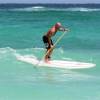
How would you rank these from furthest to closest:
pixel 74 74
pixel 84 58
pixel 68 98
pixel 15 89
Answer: pixel 84 58, pixel 74 74, pixel 15 89, pixel 68 98

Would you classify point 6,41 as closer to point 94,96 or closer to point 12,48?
point 12,48

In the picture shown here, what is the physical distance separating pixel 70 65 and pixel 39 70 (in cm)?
89

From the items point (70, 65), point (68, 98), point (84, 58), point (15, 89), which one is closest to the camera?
point (68, 98)

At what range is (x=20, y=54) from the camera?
16891 mm

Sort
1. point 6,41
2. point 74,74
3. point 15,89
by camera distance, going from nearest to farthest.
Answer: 1. point 15,89
2. point 74,74
3. point 6,41

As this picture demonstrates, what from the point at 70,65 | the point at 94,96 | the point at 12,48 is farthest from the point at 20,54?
the point at 94,96

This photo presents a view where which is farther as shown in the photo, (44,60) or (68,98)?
(44,60)

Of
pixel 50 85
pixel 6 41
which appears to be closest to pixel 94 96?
pixel 50 85

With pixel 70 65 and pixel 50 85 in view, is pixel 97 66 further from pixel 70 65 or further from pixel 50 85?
pixel 50 85

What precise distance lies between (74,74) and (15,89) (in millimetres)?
2192

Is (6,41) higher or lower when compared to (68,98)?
lower

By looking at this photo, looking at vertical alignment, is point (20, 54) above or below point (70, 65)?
below

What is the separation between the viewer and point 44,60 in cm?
1435

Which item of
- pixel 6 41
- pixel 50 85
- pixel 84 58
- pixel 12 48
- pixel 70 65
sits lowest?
pixel 6 41
